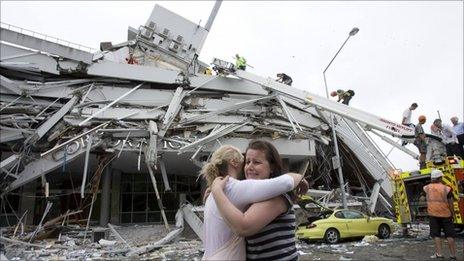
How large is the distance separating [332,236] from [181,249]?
5153 mm

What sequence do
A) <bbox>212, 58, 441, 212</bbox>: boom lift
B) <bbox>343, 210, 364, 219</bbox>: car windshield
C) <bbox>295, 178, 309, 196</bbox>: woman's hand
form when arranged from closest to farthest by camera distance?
<bbox>295, 178, 309, 196</bbox>: woman's hand < <bbox>343, 210, 364, 219</bbox>: car windshield < <bbox>212, 58, 441, 212</bbox>: boom lift

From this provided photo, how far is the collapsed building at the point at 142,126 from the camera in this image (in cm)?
1692

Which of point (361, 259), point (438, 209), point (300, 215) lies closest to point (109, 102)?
point (300, 215)

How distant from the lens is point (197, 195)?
23.7m

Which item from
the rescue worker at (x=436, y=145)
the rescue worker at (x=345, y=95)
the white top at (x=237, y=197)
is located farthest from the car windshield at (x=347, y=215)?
the white top at (x=237, y=197)

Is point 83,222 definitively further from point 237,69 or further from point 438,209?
point 438,209

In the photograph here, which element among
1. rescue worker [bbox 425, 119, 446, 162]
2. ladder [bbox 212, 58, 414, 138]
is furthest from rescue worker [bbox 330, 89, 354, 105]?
rescue worker [bbox 425, 119, 446, 162]

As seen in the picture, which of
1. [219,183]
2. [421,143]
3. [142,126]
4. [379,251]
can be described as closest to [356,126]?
[421,143]

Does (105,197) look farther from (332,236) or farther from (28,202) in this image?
(332,236)

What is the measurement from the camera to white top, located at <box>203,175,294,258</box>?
2395 millimetres

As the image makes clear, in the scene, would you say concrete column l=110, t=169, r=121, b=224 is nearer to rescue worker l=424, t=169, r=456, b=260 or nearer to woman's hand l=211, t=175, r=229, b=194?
rescue worker l=424, t=169, r=456, b=260

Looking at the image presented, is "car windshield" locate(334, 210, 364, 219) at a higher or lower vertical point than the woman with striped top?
lower

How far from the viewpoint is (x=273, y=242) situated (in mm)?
2527

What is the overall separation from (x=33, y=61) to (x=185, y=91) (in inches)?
286
